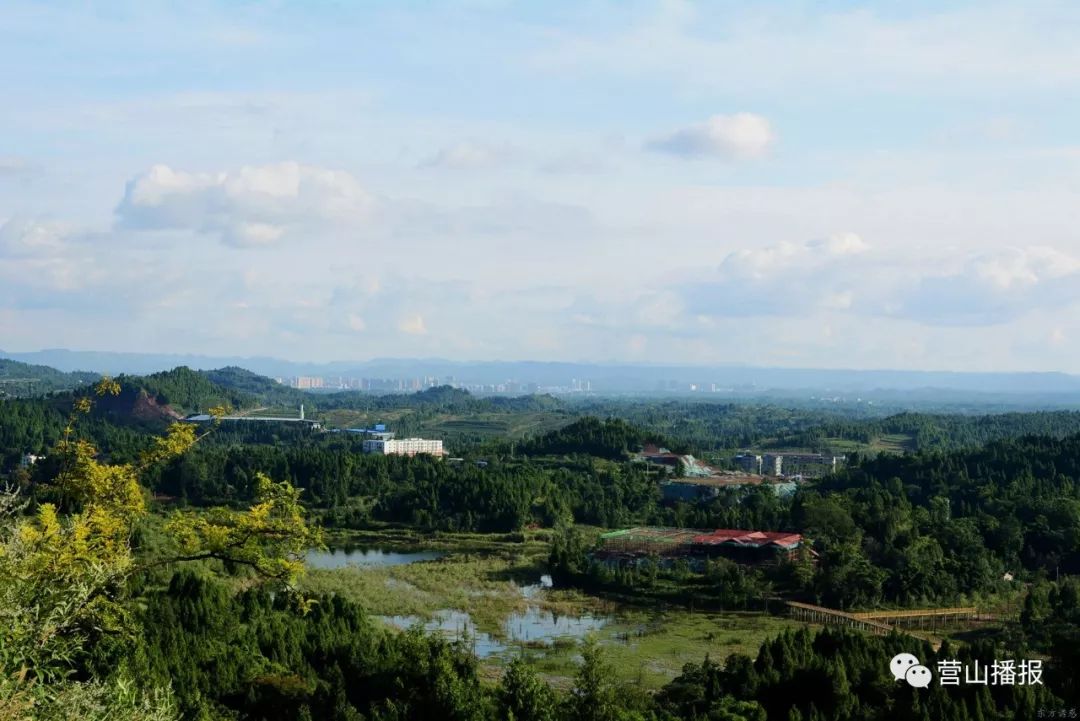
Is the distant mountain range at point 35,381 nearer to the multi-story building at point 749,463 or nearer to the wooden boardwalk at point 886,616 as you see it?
the multi-story building at point 749,463

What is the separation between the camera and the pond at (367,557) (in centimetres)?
4588

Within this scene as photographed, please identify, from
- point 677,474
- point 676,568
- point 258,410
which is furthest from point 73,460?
point 258,410

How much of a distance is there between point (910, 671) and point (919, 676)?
0.25 metres

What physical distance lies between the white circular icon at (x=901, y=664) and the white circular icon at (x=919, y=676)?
0.09 meters

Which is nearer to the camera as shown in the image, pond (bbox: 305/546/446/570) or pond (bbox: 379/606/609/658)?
pond (bbox: 379/606/609/658)

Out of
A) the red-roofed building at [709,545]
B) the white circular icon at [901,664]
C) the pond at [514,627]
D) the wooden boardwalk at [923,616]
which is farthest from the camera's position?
the red-roofed building at [709,545]

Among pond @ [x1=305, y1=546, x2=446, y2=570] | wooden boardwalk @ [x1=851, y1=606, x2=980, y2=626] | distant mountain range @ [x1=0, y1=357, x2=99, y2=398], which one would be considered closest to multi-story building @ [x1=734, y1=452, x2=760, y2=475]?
pond @ [x1=305, y1=546, x2=446, y2=570]

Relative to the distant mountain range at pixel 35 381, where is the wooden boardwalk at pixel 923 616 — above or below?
below

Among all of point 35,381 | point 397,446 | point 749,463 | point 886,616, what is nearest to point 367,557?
point 886,616

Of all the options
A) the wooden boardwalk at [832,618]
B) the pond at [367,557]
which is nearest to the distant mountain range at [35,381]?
the pond at [367,557]

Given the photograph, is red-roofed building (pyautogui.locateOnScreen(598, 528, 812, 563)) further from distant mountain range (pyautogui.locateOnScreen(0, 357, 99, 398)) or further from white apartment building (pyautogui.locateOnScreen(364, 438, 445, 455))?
distant mountain range (pyautogui.locateOnScreen(0, 357, 99, 398))

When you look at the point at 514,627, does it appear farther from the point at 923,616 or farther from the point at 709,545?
the point at 923,616

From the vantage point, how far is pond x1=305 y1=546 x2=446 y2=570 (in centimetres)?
4588

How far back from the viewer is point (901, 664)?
2134 cm
